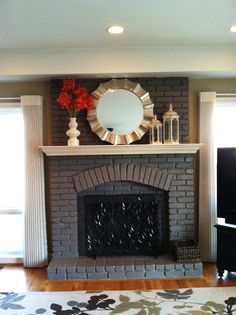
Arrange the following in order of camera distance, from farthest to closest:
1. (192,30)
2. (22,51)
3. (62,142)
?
(62,142)
(22,51)
(192,30)

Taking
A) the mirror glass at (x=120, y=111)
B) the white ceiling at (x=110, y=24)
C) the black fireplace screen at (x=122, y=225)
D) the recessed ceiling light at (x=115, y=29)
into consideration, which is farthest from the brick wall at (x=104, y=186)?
the recessed ceiling light at (x=115, y=29)

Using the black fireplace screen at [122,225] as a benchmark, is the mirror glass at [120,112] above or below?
above

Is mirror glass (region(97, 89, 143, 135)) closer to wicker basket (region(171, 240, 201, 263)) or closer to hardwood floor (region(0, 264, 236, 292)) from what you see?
wicker basket (region(171, 240, 201, 263))

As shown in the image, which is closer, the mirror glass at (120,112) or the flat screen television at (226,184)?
the flat screen television at (226,184)

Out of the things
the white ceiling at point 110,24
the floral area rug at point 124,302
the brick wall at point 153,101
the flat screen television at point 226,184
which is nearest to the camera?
the white ceiling at point 110,24

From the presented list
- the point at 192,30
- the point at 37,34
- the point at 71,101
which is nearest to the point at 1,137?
the point at 71,101

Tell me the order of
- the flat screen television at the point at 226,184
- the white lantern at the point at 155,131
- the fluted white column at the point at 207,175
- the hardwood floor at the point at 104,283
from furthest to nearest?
the fluted white column at the point at 207,175 → the white lantern at the point at 155,131 → the flat screen television at the point at 226,184 → the hardwood floor at the point at 104,283

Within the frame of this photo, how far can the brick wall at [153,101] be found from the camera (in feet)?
12.6

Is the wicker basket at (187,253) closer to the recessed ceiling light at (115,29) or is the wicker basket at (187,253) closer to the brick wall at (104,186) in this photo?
the brick wall at (104,186)

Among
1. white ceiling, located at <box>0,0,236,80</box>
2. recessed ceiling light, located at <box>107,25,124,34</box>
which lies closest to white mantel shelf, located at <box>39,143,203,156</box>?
white ceiling, located at <box>0,0,236,80</box>

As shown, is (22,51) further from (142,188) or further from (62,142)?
(142,188)

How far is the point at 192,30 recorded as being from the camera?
9.98 feet

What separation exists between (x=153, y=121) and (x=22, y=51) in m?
1.61

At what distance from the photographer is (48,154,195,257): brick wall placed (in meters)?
3.83
